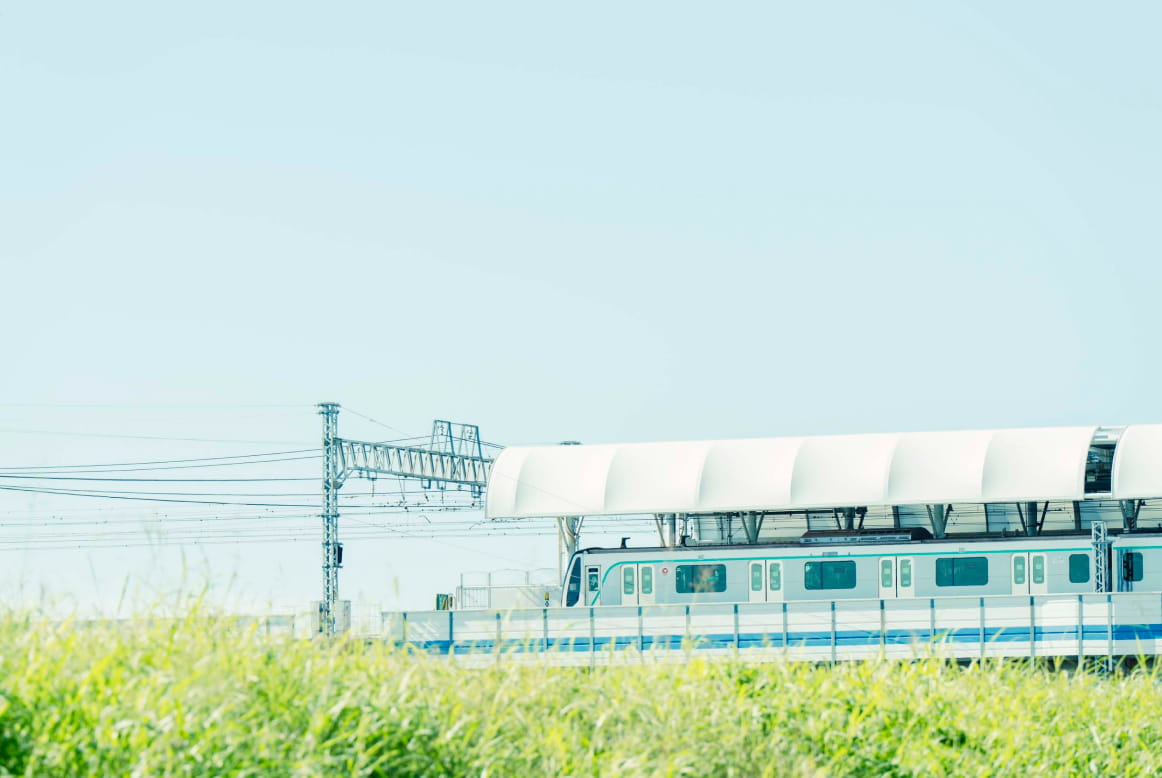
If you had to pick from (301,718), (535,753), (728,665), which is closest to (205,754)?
(301,718)

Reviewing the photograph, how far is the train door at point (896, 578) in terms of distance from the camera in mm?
33188

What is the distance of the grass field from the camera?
10344 mm

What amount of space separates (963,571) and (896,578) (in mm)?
1390

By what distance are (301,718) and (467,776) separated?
140 centimetres

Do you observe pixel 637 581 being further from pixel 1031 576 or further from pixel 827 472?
pixel 1031 576

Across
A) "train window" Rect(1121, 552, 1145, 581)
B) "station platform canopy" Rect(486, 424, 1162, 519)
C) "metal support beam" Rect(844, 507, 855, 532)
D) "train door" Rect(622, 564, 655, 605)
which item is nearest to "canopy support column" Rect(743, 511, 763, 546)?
"station platform canopy" Rect(486, 424, 1162, 519)

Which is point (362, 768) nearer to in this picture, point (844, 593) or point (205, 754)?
point (205, 754)

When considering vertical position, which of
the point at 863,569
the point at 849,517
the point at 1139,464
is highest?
the point at 1139,464

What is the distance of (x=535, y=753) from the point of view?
12641mm

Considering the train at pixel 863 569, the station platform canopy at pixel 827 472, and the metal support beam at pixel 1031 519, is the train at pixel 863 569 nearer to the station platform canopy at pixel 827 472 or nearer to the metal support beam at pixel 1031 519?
the station platform canopy at pixel 827 472

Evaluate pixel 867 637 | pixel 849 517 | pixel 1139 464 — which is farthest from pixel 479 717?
pixel 849 517

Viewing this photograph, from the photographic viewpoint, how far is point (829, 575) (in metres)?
33.8

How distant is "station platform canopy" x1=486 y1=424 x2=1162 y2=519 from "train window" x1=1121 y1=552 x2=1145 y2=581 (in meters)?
1.21

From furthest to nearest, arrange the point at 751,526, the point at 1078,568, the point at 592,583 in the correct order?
the point at 751,526
the point at 592,583
the point at 1078,568
